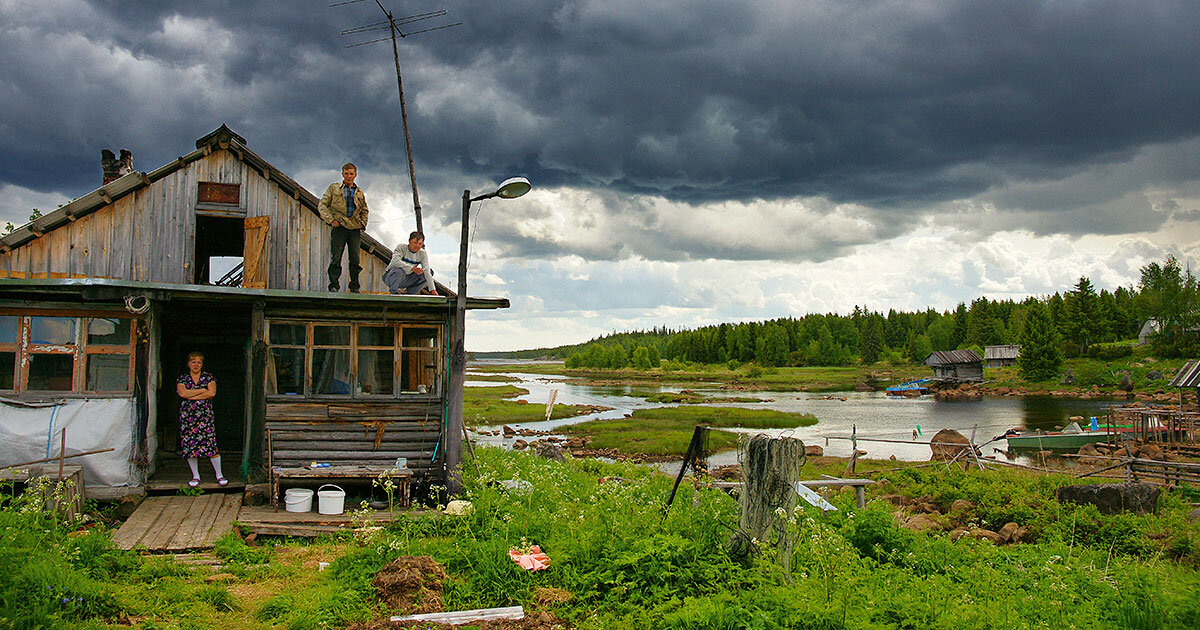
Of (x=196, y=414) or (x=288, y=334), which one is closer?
(x=196, y=414)

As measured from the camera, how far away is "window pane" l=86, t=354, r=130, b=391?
11.5 meters

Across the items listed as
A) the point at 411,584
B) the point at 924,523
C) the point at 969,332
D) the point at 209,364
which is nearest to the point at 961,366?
the point at 969,332

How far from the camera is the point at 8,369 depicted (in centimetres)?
1126

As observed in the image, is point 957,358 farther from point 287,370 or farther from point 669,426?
point 287,370

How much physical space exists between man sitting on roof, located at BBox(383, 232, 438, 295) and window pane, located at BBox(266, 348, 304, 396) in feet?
7.08

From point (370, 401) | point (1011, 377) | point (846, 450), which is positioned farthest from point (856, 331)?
point (370, 401)

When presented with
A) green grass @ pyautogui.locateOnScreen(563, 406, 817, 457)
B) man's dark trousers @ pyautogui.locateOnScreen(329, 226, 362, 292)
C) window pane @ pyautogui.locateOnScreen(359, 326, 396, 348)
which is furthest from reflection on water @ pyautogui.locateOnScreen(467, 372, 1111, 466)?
man's dark trousers @ pyautogui.locateOnScreen(329, 226, 362, 292)

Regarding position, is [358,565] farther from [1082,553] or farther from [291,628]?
[1082,553]

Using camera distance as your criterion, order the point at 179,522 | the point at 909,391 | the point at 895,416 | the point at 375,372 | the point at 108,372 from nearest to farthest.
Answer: the point at 179,522
the point at 108,372
the point at 375,372
the point at 895,416
the point at 909,391

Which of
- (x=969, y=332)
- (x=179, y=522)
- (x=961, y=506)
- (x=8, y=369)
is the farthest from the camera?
(x=969, y=332)

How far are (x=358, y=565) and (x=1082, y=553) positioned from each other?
9556mm

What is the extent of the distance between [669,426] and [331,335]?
2932cm

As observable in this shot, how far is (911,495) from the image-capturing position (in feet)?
54.7

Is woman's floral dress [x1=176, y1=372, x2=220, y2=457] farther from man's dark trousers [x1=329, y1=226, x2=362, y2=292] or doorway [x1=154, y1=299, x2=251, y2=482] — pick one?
man's dark trousers [x1=329, y1=226, x2=362, y2=292]
